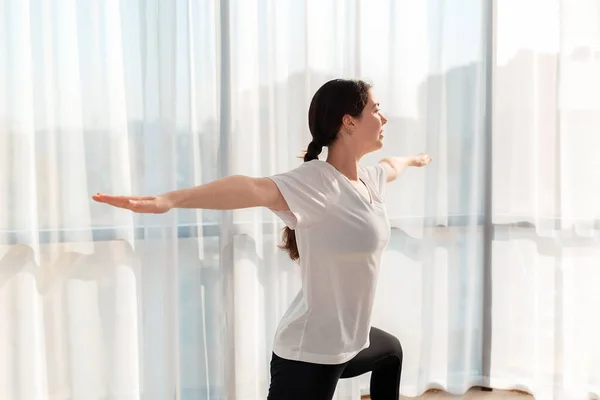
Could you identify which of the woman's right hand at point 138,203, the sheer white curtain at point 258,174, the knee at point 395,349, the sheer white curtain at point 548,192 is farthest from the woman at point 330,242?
the sheer white curtain at point 548,192

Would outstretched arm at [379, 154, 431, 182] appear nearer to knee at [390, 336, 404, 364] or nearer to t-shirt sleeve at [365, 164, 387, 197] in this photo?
t-shirt sleeve at [365, 164, 387, 197]

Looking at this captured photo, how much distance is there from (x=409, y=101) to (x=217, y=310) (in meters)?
1.20

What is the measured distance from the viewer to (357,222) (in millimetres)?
1661

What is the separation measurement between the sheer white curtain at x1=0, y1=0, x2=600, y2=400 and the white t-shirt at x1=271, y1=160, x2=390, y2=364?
70cm

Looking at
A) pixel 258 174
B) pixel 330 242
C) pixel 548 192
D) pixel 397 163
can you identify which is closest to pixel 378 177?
pixel 397 163

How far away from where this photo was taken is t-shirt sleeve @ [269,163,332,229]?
1591 mm

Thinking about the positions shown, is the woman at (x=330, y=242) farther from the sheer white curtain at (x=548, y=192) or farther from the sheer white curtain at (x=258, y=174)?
the sheer white curtain at (x=548, y=192)

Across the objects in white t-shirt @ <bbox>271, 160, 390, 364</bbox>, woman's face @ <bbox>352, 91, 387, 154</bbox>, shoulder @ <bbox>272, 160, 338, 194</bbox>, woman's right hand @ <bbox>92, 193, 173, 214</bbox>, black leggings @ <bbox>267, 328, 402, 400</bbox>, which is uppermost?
woman's face @ <bbox>352, 91, 387, 154</bbox>

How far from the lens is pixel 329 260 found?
5.42 feet

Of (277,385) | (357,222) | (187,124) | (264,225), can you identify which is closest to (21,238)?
(187,124)

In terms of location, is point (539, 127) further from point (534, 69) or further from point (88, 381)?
point (88, 381)

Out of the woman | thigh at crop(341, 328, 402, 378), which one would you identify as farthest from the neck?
thigh at crop(341, 328, 402, 378)

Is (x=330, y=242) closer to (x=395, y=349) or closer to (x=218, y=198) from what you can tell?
(x=218, y=198)

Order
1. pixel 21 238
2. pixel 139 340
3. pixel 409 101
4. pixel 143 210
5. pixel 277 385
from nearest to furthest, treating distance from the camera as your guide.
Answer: pixel 143 210 → pixel 277 385 → pixel 21 238 → pixel 139 340 → pixel 409 101
